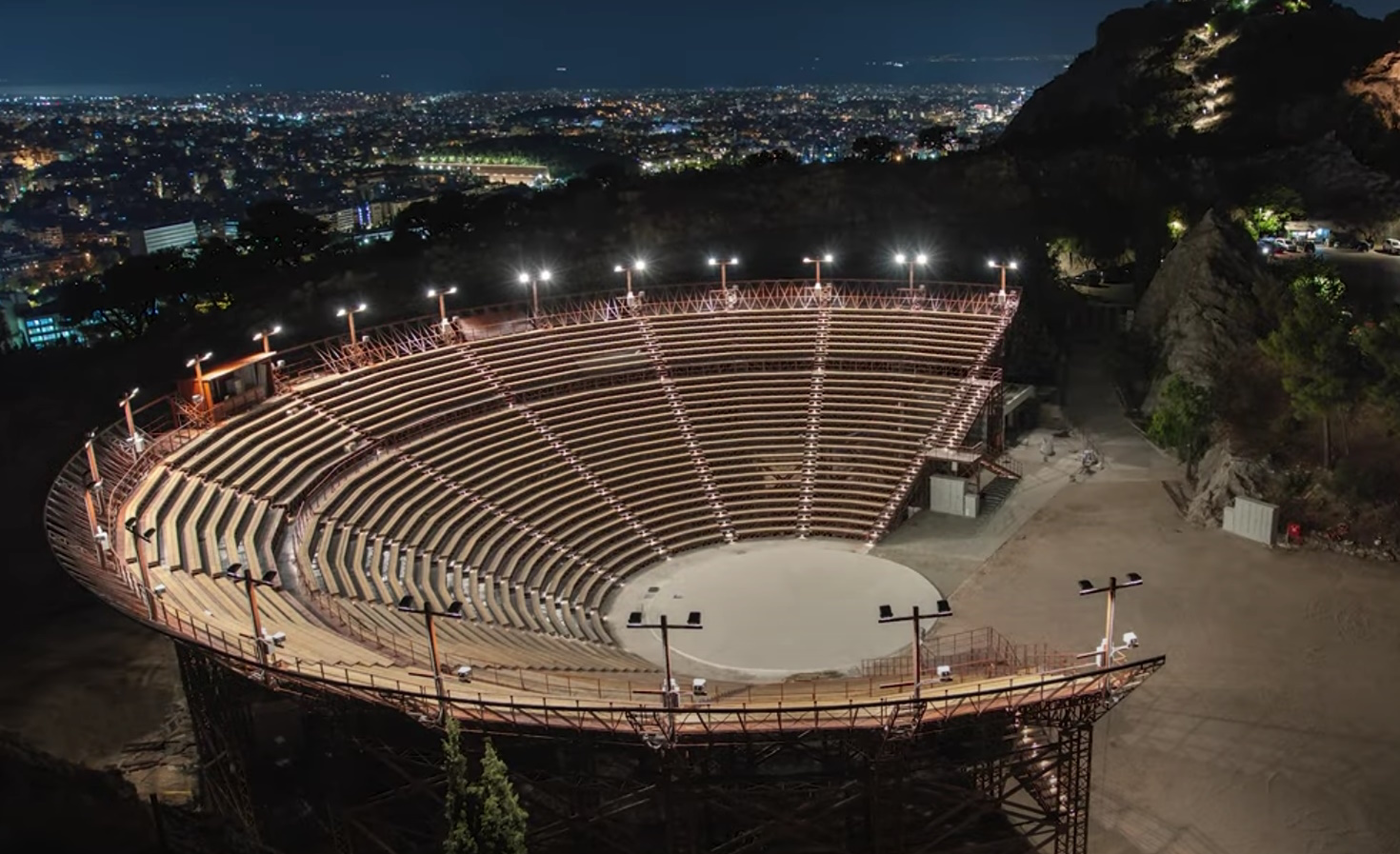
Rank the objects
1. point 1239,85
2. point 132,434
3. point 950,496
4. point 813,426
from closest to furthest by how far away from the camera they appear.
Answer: point 132,434, point 950,496, point 813,426, point 1239,85

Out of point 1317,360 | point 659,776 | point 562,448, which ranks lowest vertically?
point 659,776

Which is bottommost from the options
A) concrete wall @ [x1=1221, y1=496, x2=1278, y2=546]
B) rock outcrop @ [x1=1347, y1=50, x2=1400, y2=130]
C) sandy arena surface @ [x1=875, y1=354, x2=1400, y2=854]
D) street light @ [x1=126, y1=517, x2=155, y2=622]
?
sandy arena surface @ [x1=875, y1=354, x2=1400, y2=854]

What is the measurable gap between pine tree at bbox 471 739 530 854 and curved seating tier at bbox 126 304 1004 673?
17.7 feet

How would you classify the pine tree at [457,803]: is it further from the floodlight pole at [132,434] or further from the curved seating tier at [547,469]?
the floodlight pole at [132,434]

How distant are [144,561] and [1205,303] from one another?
3857 centimetres

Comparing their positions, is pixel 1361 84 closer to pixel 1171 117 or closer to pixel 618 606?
pixel 1171 117

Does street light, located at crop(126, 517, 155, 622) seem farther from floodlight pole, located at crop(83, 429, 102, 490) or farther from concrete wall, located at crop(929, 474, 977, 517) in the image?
concrete wall, located at crop(929, 474, 977, 517)

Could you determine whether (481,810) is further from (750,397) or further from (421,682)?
(750,397)

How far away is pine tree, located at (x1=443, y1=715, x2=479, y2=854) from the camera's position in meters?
15.0

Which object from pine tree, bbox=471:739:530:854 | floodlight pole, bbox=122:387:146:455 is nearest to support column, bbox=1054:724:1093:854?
pine tree, bbox=471:739:530:854

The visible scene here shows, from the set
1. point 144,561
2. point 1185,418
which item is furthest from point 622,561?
point 1185,418

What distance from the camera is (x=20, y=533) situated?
1298 inches

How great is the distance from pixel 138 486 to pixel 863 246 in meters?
42.6

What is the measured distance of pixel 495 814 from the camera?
15078mm
